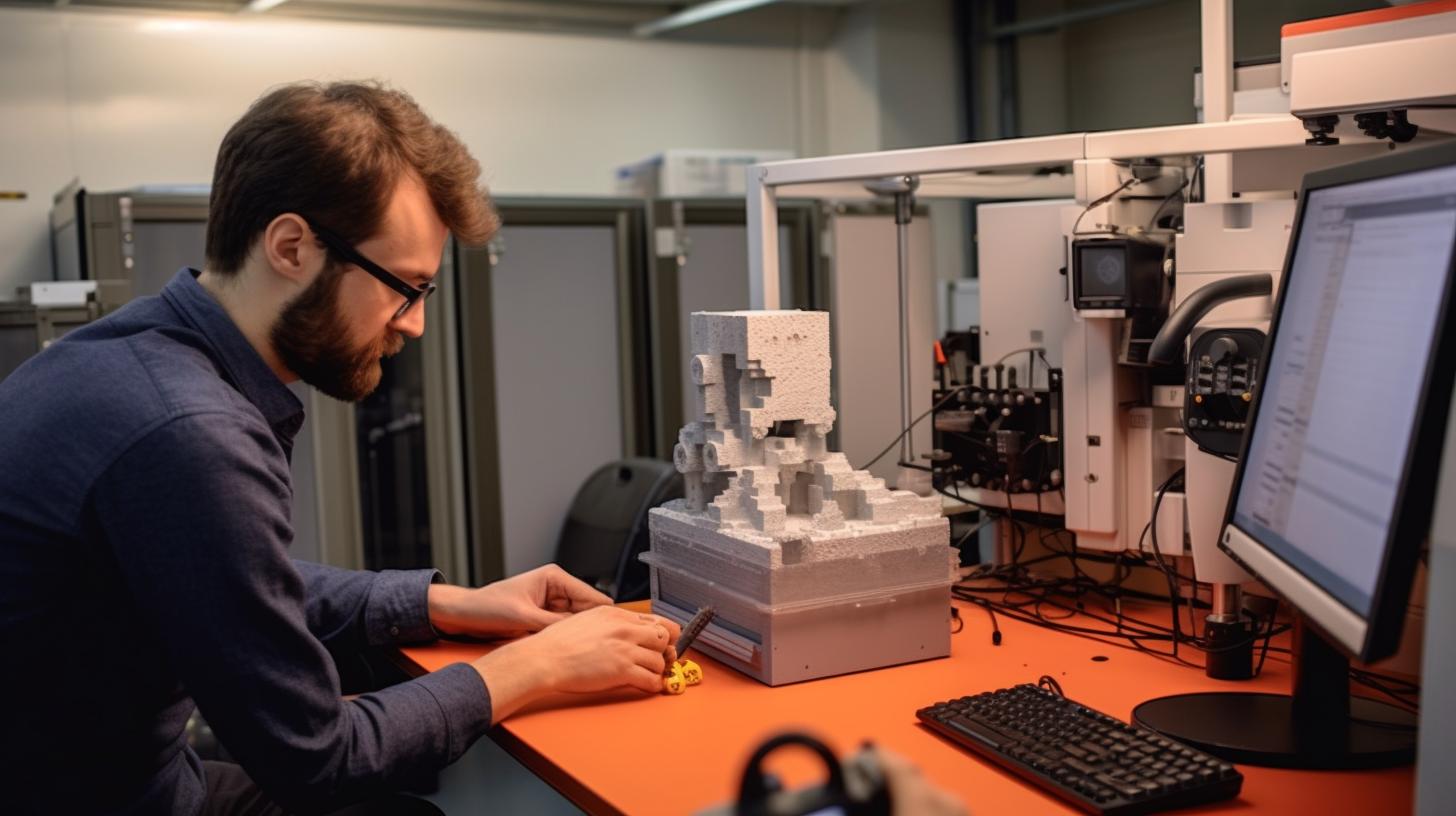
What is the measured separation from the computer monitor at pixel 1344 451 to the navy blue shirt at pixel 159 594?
739 mm

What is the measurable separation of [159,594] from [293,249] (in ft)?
1.15

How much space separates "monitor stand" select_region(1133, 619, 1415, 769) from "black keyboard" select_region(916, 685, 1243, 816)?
8cm

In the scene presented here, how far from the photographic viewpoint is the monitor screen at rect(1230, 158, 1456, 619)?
0.86 metres

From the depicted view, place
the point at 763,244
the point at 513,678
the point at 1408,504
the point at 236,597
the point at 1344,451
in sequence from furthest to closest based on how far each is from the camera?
Answer: the point at 763,244 → the point at 513,678 → the point at 236,597 → the point at 1344,451 → the point at 1408,504

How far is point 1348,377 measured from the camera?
3.23 ft

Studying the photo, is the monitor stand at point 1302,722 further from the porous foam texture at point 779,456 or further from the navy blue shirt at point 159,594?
the navy blue shirt at point 159,594

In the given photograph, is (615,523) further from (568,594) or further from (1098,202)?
(1098,202)

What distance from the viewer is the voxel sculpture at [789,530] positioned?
1422 millimetres

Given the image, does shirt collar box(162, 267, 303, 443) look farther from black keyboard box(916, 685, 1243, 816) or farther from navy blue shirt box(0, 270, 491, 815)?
black keyboard box(916, 685, 1243, 816)

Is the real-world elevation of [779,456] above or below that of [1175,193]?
below

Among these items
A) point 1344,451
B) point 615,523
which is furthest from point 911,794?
point 615,523

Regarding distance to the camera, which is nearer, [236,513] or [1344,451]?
[1344,451]

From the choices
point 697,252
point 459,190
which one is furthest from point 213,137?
point 459,190

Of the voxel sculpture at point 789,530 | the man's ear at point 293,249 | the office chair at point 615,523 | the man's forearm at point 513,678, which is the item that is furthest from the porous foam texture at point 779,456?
the office chair at point 615,523
